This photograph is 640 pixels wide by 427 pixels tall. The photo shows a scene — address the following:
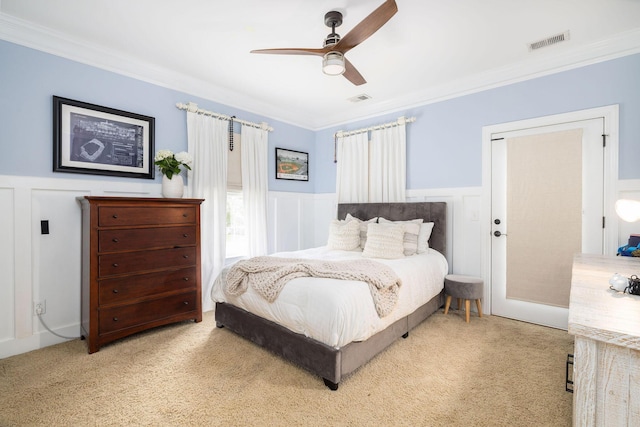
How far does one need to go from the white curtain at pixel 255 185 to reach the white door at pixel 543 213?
117 inches

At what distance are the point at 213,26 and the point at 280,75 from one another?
3.33 ft

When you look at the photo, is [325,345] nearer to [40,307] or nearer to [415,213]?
[415,213]

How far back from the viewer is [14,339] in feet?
8.17

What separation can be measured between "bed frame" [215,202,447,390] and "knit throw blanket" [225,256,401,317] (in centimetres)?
26

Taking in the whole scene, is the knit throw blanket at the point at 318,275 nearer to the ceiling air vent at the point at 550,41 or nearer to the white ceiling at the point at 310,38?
the white ceiling at the point at 310,38

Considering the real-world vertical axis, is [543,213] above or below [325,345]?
above

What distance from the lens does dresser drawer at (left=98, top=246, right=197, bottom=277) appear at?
2.58m

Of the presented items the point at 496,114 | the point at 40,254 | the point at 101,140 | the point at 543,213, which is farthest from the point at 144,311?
the point at 496,114

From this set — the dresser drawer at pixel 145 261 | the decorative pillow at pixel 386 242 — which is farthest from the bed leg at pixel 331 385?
the dresser drawer at pixel 145 261

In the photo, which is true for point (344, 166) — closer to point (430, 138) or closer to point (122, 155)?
point (430, 138)

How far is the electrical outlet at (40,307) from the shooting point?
8.54ft

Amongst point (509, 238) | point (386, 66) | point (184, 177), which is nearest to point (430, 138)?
point (386, 66)

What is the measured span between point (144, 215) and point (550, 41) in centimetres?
413

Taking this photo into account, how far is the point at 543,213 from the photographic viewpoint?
311 cm
